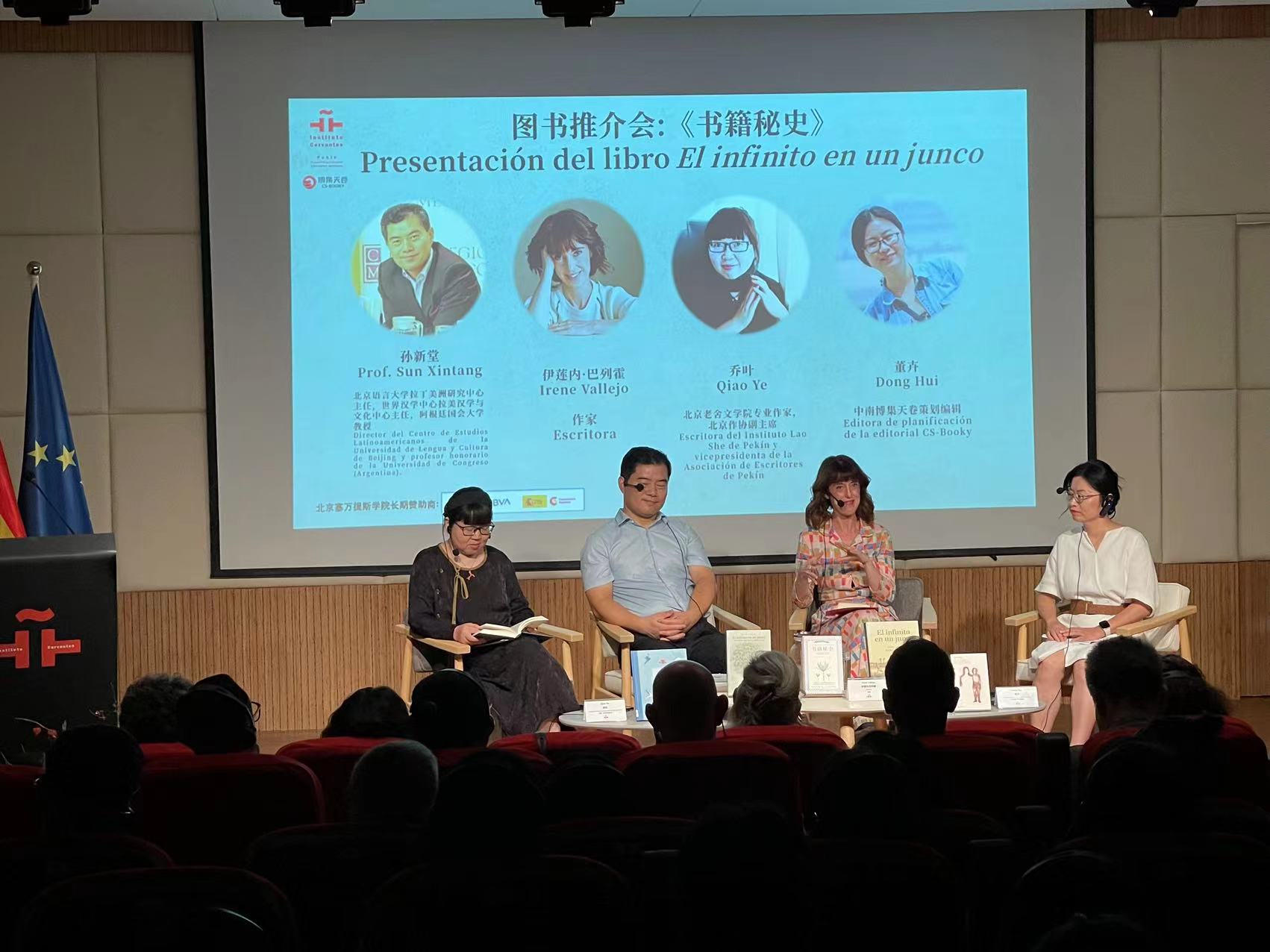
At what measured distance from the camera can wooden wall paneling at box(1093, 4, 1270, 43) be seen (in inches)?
255

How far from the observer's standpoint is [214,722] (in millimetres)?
2914

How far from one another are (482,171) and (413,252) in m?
0.46

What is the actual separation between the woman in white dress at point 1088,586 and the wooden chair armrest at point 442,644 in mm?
2094

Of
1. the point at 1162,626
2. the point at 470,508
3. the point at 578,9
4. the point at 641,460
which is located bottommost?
the point at 1162,626

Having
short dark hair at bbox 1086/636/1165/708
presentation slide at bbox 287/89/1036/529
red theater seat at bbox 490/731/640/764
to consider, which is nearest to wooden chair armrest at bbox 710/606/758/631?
presentation slide at bbox 287/89/1036/529

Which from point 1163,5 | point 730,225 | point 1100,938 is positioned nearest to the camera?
point 1100,938

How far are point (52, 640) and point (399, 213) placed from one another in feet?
9.55

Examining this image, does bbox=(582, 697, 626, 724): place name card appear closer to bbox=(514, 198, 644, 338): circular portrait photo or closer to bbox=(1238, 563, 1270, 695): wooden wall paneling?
bbox=(514, 198, 644, 338): circular portrait photo

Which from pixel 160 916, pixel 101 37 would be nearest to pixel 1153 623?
pixel 160 916

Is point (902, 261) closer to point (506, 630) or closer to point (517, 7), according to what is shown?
point (517, 7)

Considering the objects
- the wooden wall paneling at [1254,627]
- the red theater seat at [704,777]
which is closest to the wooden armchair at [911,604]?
the wooden wall paneling at [1254,627]

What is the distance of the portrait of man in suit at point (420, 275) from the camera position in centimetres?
629

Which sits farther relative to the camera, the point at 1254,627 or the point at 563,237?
the point at 1254,627

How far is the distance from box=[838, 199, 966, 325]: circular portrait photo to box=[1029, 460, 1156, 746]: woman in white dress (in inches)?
47.7
